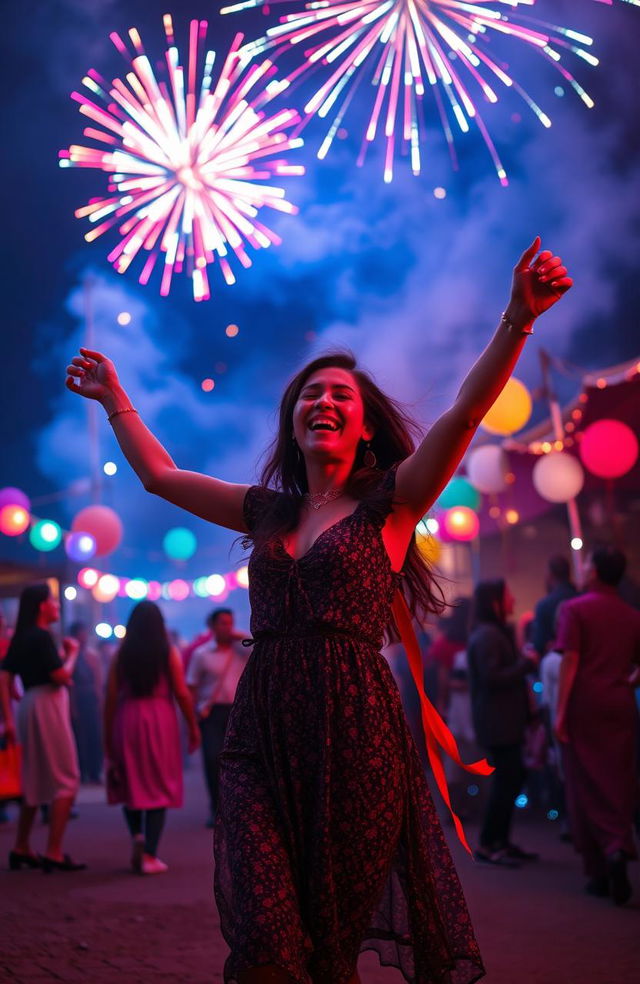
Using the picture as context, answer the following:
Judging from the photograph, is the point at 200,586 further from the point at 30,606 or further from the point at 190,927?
the point at 190,927

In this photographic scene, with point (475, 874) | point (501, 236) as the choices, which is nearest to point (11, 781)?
point (475, 874)

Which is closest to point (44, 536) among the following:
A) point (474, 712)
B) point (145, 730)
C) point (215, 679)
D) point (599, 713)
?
point (215, 679)

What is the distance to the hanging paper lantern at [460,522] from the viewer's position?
1352cm

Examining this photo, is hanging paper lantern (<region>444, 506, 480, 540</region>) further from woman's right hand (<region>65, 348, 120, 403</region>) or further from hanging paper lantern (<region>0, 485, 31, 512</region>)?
woman's right hand (<region>65, 348, 120, 403</region>)

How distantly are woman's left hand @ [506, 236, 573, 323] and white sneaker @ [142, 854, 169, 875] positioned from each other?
5.76 metres

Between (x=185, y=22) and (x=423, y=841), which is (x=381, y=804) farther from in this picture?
(x=185, y=22)

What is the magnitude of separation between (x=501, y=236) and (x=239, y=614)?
101ft

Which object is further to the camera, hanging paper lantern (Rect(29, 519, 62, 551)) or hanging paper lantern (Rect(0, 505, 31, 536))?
hanging paper lantern (Rect(29, 519, 62, 551))

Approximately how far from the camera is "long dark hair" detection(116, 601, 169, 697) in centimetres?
764

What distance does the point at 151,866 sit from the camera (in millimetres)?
7438

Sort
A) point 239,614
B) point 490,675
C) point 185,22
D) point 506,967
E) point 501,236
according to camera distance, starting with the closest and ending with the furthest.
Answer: point 506,967
point 490,675
point 185,22
point 501,236
point 239,614

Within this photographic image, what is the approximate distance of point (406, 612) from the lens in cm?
315

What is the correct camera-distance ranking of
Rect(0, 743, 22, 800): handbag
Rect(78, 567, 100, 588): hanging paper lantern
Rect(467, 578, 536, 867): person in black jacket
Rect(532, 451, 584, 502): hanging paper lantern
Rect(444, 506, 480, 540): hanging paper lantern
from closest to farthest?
Rect(467, 578, 536, 867): person in black jacket
Rect(0, 743, 22, 800): handbag
Rect(532, 451, 584, 502): hanging paper lantern
Rect(444, 506, 480, 540): hanging paper lantern
Rect(78, 567, 100, 588): hanging paper lantern

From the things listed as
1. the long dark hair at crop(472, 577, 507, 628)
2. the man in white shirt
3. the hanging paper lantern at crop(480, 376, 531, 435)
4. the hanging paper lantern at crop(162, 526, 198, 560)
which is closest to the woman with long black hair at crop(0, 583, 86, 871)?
the man in white shirt
